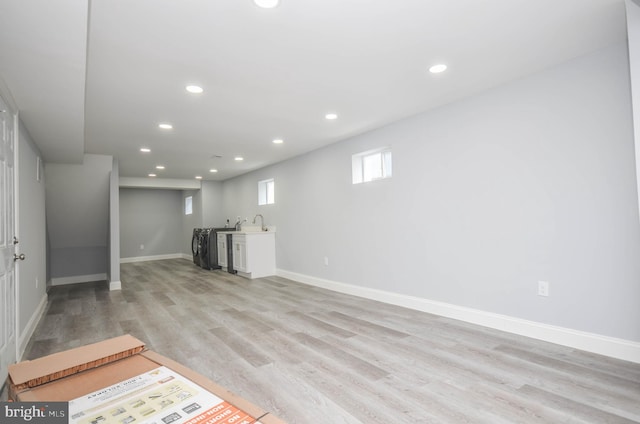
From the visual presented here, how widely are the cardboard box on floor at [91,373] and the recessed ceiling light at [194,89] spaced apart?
2.55 metres

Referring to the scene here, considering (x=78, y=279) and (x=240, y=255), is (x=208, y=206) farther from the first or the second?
(x=78, y=279)

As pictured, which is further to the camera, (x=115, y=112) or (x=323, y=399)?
(x=115, y=112)

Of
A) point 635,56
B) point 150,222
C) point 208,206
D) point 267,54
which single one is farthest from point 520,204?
point 150,222

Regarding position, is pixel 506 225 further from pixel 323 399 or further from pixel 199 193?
pixel 199 193

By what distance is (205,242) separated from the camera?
7.89 m

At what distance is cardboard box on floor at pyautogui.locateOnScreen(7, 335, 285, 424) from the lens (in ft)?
2.34

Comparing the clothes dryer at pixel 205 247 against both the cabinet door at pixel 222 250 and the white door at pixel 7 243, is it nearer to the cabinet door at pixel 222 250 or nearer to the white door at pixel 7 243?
the cabinet door at pixel 222 250

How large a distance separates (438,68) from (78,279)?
24.3 feet

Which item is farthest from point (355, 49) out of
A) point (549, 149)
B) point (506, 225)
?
point (506, 225)

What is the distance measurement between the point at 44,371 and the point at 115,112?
136 inches

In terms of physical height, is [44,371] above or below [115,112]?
below

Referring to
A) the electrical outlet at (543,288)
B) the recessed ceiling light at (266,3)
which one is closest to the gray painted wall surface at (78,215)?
the recessed ceiling light at (266,3)

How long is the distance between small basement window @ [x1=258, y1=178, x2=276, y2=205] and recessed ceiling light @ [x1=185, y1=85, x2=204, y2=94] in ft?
13.7

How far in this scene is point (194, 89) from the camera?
9.96ft
